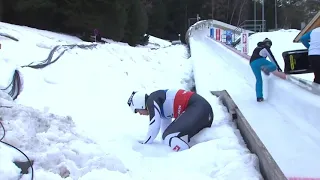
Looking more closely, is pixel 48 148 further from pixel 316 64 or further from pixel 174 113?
pixel 316 64

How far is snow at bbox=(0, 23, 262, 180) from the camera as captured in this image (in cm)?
371

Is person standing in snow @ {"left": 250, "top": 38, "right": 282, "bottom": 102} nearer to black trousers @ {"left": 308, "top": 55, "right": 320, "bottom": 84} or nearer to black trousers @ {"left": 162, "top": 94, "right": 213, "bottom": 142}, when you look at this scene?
black trousers @ {"left": 308, "top": 55, "right": 320, "bottom": 84}

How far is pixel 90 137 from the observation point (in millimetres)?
4781

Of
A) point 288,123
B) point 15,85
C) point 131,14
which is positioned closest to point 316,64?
point 288,123

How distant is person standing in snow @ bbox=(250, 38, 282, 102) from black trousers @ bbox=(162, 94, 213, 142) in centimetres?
211

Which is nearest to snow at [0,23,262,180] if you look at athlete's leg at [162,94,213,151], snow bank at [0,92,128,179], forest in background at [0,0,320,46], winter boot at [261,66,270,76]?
snow bank at [0,92,128,179]

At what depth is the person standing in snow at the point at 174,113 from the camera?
5.25 m

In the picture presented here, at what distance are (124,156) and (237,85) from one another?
609 cm

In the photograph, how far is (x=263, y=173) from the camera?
4047mm

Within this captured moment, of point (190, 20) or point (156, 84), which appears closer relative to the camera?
point (156, 84)

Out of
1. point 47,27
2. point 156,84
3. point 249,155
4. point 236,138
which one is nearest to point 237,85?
point 156,84

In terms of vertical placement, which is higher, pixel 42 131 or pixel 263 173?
pixel 42 131

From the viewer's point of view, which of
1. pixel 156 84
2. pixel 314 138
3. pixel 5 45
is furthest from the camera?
pixel 156 84

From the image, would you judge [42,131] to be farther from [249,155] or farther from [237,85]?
[237,85]
